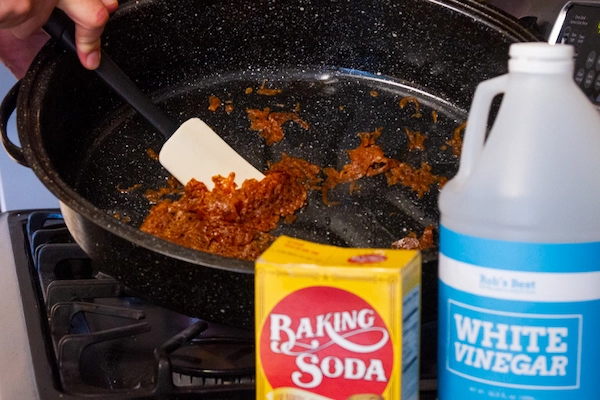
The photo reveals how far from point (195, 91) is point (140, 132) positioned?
13 centimetres

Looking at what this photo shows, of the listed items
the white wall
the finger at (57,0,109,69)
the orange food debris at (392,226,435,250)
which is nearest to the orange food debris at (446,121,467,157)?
the orange food debris at (392,226,435,250)

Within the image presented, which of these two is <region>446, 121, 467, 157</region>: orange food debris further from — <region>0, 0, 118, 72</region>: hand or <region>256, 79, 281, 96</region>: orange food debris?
<region>0, 0, 118, 72</region>: hand

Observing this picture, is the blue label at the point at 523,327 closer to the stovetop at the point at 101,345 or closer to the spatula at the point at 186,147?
the stovetop at the point at 101,345

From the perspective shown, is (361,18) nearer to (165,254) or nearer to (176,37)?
(176,37)

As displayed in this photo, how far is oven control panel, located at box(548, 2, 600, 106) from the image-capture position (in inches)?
35.4

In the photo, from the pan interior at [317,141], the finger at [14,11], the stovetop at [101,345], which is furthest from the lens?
the pan interior at [317,141]

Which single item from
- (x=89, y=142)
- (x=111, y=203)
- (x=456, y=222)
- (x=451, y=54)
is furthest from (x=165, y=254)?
(x=451, y=54)

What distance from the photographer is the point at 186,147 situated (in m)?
1.03

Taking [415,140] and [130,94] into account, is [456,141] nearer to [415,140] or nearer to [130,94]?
[415,140]

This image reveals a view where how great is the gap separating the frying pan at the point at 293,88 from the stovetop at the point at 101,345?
0.12 m

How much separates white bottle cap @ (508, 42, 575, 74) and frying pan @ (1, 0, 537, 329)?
0.44 meters

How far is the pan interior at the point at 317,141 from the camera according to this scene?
957 mm

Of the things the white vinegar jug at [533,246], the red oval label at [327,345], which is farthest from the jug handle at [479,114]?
the red oval label at [327,345]

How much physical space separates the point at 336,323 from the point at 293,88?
0.72 metres
